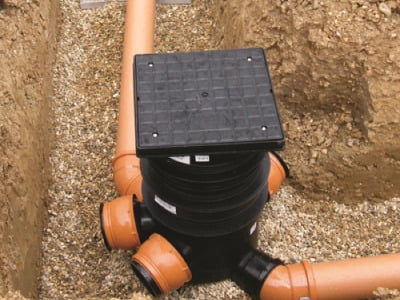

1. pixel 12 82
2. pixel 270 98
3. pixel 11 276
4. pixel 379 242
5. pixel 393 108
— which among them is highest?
pixel 270 98

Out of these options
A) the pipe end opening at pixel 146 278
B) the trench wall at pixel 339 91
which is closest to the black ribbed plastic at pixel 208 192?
the pipe end opening at pixel 146 278

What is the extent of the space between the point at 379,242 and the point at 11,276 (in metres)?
1.98

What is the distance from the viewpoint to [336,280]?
2.89 metres

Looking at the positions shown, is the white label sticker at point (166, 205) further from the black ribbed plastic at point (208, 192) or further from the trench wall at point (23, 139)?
the trench wall at point (23, 139)

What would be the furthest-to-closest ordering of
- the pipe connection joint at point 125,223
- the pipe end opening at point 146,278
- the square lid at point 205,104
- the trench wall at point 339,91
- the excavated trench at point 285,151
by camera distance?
the trench wall at point 339,91 → the excavated trench at point 285,151 → the pipe connection joint at point 125,223 → the pipe end opening at point 146,278 → the square lid at point 205,104

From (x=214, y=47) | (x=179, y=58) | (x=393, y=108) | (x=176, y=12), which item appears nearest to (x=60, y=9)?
(x=176, y=12)

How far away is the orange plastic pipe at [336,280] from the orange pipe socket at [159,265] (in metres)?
0.44

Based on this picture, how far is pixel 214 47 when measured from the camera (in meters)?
4.39

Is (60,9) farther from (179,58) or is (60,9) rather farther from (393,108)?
(393,108)

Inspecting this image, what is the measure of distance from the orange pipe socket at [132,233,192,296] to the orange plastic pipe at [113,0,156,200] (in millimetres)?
400

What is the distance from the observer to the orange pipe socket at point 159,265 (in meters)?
2.86

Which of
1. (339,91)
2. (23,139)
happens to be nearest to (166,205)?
(23,139)

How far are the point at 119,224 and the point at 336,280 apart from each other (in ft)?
3.60

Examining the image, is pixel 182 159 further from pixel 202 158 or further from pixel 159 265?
pixel 159 265
